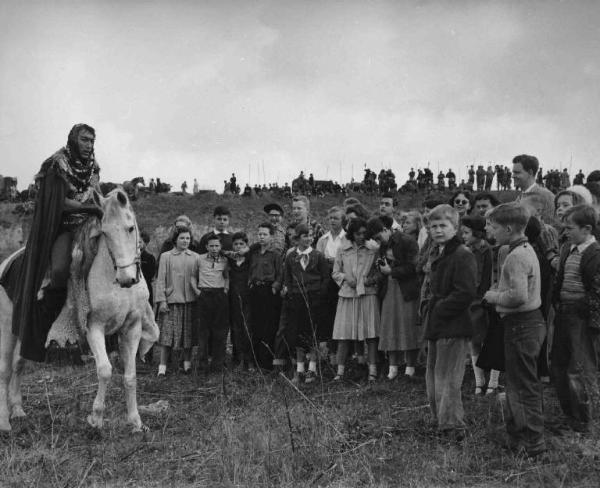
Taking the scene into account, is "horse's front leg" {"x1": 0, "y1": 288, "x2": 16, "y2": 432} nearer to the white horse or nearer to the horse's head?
the white horse

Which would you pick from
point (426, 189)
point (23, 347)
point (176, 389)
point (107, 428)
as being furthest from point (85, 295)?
point (426, 189)

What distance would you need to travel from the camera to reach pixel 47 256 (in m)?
6.41

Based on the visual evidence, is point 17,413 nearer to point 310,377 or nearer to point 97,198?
point 97,198

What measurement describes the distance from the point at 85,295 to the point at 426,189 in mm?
38463

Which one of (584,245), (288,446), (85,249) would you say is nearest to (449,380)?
(288,446)

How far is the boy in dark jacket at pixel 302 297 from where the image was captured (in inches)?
354

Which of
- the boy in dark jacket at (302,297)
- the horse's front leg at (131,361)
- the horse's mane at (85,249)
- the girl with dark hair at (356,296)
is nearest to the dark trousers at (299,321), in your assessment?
the boy in dark jacket at (302,297)

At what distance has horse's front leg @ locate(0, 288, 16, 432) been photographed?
6523 mm

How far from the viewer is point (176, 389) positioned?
8.38 meters

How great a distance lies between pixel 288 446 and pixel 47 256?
3196 millimetres

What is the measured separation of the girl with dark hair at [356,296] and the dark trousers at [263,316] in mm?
1243

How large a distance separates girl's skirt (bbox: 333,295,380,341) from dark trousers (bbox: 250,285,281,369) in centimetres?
132

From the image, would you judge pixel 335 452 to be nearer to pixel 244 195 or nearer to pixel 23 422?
pixel 23 422

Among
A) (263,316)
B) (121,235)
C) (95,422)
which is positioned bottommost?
(95,422)
